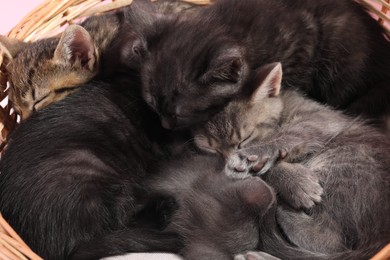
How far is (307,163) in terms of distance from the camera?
163 cm

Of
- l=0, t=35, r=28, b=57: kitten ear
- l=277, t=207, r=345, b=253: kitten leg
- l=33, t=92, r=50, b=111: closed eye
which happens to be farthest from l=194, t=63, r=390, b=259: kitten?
l=0, t=35, r=28, b=57: kitten ear

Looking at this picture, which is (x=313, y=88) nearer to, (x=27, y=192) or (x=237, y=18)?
→ (x=237, y=18)

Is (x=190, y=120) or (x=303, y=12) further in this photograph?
(x=303, y=12)

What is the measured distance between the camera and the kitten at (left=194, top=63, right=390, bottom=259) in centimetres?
140

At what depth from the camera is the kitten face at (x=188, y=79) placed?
149cm

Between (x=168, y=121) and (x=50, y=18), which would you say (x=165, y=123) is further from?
(x=50, y=18)

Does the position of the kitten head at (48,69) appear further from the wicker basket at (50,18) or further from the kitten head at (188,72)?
the kitten head at (188,72)

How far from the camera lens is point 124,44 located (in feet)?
6.15

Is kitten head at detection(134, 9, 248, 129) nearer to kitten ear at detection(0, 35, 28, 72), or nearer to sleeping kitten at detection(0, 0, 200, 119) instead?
sleeping kitten at detection(0, 0, 200, 119)

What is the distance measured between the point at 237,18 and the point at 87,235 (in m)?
0.91

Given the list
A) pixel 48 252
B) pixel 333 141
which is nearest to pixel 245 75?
pixel 333 141

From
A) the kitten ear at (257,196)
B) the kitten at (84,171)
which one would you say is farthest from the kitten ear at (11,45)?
the kitten ear at (257,196)

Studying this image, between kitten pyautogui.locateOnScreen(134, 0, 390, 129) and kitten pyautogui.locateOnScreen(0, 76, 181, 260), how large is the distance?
159 mm

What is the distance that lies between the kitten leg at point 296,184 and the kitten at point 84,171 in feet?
1.23
